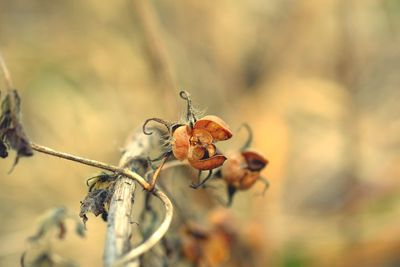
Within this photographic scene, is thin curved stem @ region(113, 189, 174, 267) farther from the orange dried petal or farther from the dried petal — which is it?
the orange dried petal

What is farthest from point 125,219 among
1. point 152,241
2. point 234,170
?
point 234,170

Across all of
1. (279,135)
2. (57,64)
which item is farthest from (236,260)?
(57,64)

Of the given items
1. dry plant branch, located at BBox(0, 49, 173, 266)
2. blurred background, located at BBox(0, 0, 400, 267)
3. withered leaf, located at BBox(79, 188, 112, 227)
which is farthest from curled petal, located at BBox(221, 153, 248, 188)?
blurred background, located at BBox(0, 0, 400, 267)

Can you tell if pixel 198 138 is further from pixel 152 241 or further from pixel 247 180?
pixel 247 180

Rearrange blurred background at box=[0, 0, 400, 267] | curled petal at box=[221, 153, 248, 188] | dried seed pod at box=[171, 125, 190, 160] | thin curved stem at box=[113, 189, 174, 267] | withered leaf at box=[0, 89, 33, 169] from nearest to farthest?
1. thin curved stem at box=[113, 189, 174, 267]
2. withered leaf at box=[0, 89, 33, 169]
3. dried seed pod at box=[171, 125, 190, 160]
4. curled petal at box=[221, 153, 248, 188]
5. blurred background at box=[0, 0, 400, 267]

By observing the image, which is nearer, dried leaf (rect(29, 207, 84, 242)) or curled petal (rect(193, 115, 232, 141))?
curled petal (rect(193, 115, 232, 141))

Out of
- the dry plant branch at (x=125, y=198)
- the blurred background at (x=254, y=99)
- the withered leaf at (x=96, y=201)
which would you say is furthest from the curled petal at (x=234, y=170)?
the blurred background at (x=254, y=99)
